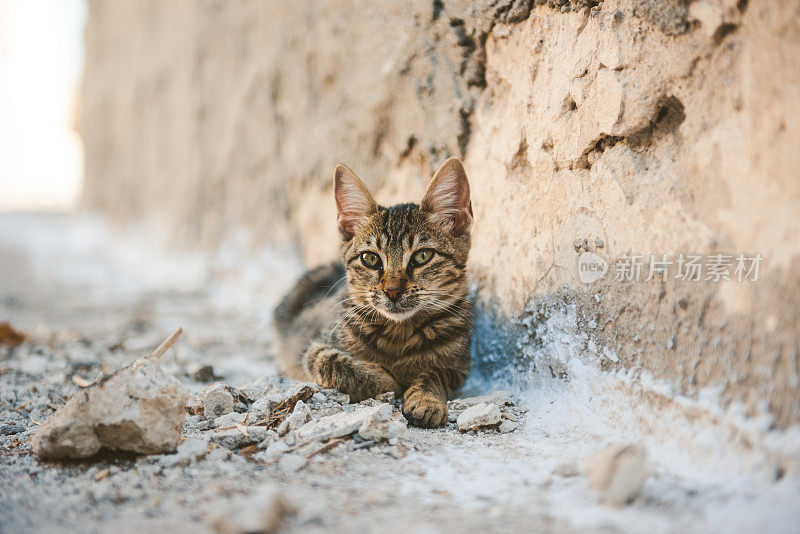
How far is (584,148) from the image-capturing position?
7.64 ft

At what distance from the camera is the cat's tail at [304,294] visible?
12.3 feet

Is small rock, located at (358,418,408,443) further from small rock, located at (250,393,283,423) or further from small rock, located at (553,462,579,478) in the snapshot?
small rock, located at (553,462,579,478)

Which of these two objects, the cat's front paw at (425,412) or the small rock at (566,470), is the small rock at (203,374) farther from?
the small rock at (566,470)

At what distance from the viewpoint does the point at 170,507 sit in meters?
1.55

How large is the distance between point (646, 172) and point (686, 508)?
3.85 feet

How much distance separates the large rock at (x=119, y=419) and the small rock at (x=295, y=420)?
0.38 m

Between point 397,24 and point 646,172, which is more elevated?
point 397,24

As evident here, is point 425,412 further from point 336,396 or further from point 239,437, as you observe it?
point 239,437

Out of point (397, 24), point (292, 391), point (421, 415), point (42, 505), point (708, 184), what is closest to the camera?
point (42, 505)

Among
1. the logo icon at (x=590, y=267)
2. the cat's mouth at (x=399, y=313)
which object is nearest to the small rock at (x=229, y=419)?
the cat's mouth at (x=399, y=313)

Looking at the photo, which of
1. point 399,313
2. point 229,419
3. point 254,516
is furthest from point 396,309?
point 254,516

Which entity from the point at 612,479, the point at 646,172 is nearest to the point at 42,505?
the point at 612,479

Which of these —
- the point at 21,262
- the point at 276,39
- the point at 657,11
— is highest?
the point at 276,39

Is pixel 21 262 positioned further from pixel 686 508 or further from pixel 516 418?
pixel 686 508
